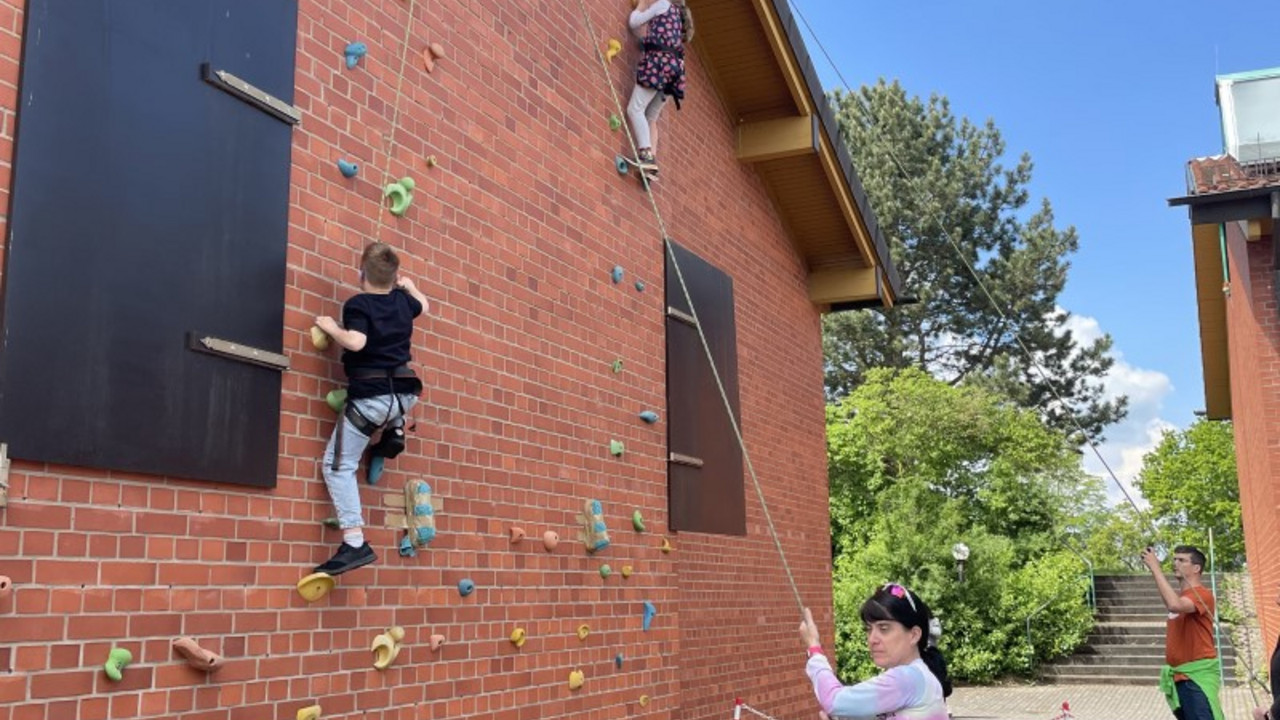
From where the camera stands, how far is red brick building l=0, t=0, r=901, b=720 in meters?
3.72

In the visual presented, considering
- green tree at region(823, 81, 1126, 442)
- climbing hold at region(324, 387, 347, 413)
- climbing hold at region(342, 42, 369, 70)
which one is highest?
green tree at region(823, 81, 1126, 442)

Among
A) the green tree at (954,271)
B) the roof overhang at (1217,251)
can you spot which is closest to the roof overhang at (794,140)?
the roof overhang at (1217,251)

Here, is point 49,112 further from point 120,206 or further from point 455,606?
point 455,606

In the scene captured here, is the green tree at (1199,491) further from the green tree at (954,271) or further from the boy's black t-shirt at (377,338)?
the boy's black t-shirt at (377,338)

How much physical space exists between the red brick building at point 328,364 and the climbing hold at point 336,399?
0.15 feet

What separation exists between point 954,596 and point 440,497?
17149 millimetres

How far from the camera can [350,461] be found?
183 inches

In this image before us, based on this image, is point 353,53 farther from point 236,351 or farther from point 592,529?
point 592,529

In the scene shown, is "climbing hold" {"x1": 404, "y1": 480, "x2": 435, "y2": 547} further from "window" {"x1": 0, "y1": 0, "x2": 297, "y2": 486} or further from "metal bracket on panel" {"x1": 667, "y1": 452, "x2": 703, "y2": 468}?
"metal bracket on panel" {"x1": 667, "y1": 452, "x2": 703, "y2": 468}

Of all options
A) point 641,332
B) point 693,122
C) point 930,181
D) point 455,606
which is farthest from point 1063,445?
point 455,606

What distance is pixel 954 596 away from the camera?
2091 centimetres

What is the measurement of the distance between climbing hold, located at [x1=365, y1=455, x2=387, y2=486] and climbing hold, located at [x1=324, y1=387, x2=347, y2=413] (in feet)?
0.83

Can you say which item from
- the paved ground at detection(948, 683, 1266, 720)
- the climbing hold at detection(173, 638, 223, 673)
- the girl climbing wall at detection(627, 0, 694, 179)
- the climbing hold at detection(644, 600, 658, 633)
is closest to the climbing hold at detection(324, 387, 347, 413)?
the climbing hold at detection(173, 638, 223, 673)

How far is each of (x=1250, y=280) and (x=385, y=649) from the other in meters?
9.28
